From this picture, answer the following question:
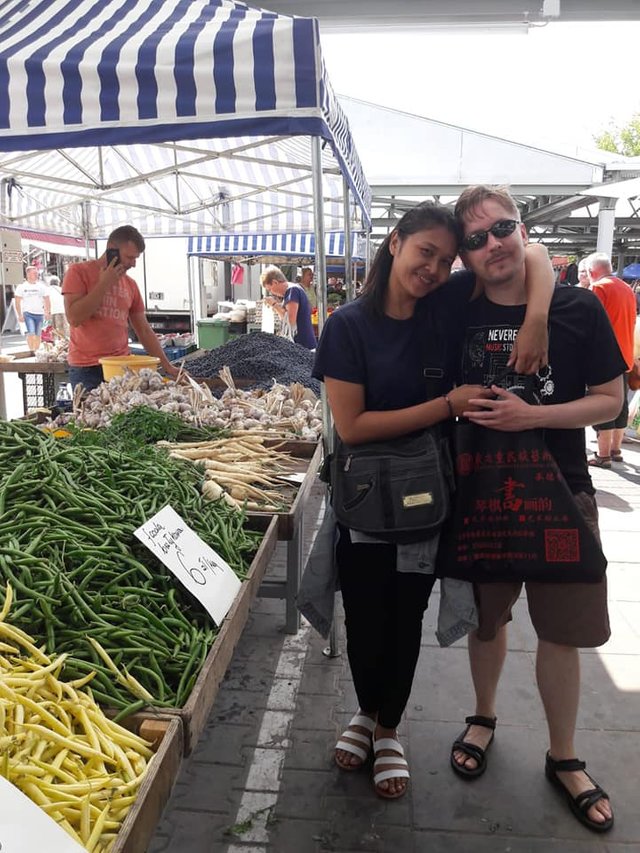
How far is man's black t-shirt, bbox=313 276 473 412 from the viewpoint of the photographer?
226cm

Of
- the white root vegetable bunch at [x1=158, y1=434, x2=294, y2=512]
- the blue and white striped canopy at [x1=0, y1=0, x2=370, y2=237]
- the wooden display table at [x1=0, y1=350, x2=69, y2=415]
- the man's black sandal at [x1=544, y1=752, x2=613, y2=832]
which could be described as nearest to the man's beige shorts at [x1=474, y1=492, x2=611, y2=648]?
the man's black sandal at [x1=544, y1=752, x2=613, y2=832]

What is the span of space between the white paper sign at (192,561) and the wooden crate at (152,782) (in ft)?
1.58

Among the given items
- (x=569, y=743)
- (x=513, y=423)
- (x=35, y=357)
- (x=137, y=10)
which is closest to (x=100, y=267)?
(x=137, y=10)

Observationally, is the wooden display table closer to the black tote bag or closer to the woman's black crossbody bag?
the woman's black crossbody bag

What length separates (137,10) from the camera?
3662mm

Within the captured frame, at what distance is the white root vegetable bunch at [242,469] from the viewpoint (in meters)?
3.18

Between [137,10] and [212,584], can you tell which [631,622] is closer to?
[212,584]

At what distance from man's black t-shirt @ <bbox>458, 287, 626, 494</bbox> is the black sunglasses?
22cm

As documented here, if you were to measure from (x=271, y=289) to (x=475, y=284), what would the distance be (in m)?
6.92

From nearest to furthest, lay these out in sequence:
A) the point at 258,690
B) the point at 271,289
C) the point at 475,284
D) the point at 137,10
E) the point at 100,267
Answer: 1. the point at 475,284
2. the point at 258,690
3. the point at 137,10
4. the point at 100,267
5. the point at 271,289

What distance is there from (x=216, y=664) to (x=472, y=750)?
1.41 meters

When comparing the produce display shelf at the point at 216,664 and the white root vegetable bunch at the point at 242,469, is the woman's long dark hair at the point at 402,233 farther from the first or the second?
the white root vegetable bunch at the point at 242,469

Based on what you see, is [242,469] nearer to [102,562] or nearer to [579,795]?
[102,562]

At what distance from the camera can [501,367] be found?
7.25ft
